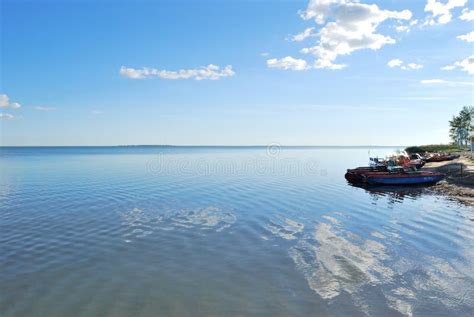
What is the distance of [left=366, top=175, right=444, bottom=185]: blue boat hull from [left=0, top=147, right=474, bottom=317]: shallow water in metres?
11.6

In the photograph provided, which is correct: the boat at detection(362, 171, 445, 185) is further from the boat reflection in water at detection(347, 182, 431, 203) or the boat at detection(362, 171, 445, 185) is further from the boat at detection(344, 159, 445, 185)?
the boat reflection in water at detection(347, 182, 431, 203)

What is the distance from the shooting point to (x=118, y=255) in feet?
45.1

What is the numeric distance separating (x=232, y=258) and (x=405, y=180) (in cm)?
3036

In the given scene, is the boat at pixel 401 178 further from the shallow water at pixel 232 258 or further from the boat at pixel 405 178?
the shallow water at pixel 232 258

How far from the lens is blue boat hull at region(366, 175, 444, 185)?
3738cm

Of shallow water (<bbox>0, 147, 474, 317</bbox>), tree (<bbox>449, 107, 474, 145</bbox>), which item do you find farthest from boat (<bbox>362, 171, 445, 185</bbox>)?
tree (<bbox>449, 107, 474, 145</bbox>)

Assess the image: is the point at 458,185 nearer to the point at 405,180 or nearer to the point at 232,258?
the point at 405,180

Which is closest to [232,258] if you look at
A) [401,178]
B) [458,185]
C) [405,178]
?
[401,178]

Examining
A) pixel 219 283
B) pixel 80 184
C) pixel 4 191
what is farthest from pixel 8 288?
pixel 80 184

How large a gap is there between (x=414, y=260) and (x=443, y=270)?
46.7 inches

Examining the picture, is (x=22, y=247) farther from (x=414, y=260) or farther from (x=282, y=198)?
(x=282, y=198)

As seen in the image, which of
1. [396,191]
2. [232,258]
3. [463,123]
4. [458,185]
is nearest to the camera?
[232,258]

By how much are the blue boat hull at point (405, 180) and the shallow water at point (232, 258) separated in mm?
11561

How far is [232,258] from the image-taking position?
13555mm
